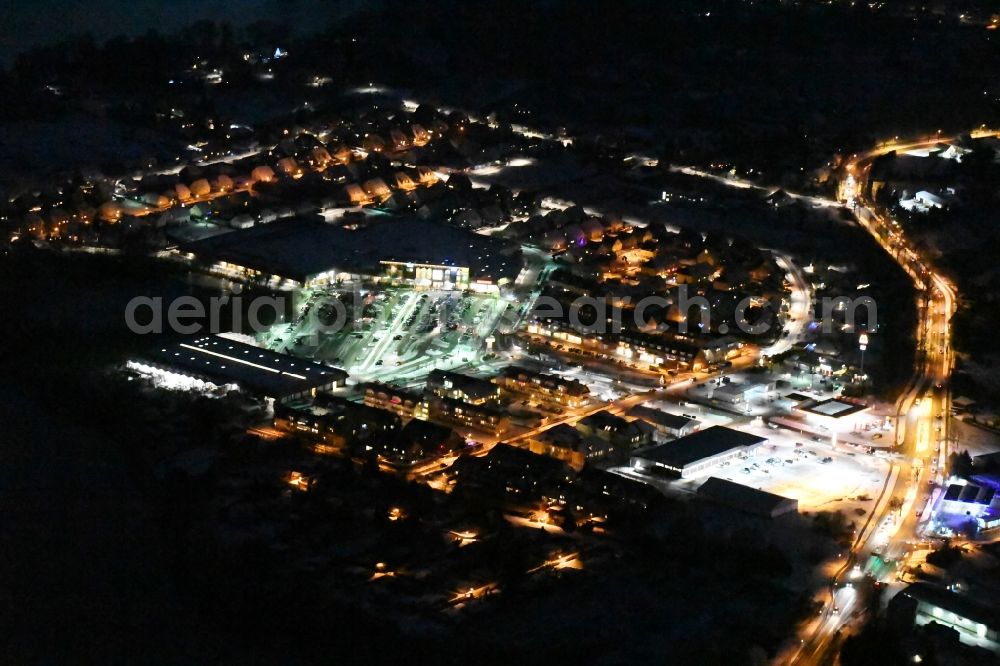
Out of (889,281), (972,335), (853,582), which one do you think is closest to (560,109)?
(889,281)

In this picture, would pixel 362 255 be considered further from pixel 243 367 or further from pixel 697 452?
pixel 697 452

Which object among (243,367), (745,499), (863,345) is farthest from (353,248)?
(745,499)

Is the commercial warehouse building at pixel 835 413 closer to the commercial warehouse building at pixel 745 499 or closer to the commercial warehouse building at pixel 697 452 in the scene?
the commercial warehouse building at pixel 697 452

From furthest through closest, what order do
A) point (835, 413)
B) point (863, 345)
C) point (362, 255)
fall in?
point (362, 255), point (863, 345), point (835, 413)

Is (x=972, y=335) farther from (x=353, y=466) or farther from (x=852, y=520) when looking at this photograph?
(x=353, y=466)

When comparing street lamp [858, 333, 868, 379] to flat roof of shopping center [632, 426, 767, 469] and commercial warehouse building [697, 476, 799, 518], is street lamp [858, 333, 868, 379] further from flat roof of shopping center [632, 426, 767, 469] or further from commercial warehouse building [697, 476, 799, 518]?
commercial warehouse building [697, 476, 799, 518]
